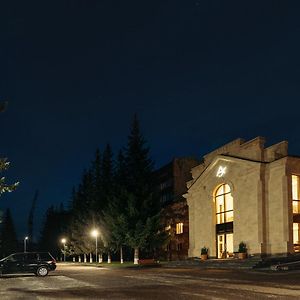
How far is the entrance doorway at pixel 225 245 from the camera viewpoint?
159ft

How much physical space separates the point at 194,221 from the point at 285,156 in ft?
56.9

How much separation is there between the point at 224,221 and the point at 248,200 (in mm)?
5656

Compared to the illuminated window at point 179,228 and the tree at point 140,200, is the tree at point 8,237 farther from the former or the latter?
the tree at point 140,200

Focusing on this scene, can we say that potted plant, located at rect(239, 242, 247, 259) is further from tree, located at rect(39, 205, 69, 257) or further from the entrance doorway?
tree, located at rect(39, 205, 69, 257)

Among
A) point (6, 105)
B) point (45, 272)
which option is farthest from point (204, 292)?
A: point (45, 272)

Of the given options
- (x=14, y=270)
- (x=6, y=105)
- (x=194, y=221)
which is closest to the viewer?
(x=6, y=105)

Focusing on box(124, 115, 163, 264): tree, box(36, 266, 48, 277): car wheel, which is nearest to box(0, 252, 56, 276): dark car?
box(36, 266, 48, 277): car wheel

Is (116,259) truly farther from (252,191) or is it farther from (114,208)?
(252,191)

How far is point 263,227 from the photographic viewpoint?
143ft

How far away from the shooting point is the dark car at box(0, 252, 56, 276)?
31109mm

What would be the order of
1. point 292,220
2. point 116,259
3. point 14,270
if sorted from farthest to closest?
point 116,259 < point 292,220 < point 14,270

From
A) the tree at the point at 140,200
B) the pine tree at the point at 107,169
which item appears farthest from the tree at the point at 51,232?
the tree at the point at 140,200

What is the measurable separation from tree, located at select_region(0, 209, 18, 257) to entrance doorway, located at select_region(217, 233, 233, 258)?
261 feet

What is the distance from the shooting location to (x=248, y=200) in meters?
45.5
